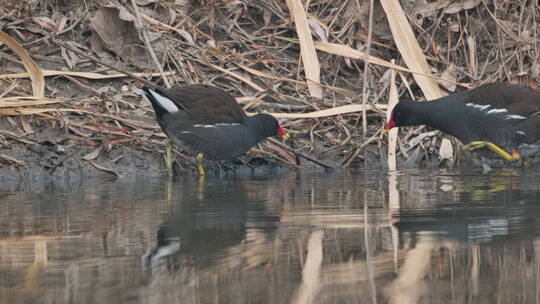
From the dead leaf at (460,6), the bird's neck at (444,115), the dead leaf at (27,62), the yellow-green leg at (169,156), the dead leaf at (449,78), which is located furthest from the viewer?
the dead leaf at (460,6)

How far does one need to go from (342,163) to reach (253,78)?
129 cm

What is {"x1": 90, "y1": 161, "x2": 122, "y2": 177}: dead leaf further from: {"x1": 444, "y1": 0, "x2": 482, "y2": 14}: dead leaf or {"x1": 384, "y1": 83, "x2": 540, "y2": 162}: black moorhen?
{"x1": 444, "y1": 0, "x2": 482, "y2": 14}: dead leaf

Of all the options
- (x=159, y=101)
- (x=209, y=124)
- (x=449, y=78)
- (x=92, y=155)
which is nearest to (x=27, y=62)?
(x=92, y=155)

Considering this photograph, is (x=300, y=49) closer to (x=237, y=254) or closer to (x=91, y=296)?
Answer: (x=237, y=254)

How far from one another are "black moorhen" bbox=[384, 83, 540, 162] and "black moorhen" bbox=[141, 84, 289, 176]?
1106 millimetres

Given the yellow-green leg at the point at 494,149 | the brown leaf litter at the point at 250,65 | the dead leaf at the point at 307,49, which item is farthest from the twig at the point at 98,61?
the yellow-green leg at the point at 494,149

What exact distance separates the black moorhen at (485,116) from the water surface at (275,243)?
3.79ft

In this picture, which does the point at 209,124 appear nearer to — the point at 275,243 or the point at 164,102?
the point at 164,102

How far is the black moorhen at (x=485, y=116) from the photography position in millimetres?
8680

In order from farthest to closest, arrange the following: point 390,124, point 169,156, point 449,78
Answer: point 449,78 → point 390,124 → point 169,156

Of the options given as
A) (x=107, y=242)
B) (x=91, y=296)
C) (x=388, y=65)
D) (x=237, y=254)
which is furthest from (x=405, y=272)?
(x=388, y=65)

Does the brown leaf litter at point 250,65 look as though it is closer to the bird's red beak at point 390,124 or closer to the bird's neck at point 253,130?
the bird's red beak at point 390,124

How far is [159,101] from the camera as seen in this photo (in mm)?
8172

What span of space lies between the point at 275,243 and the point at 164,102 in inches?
136
